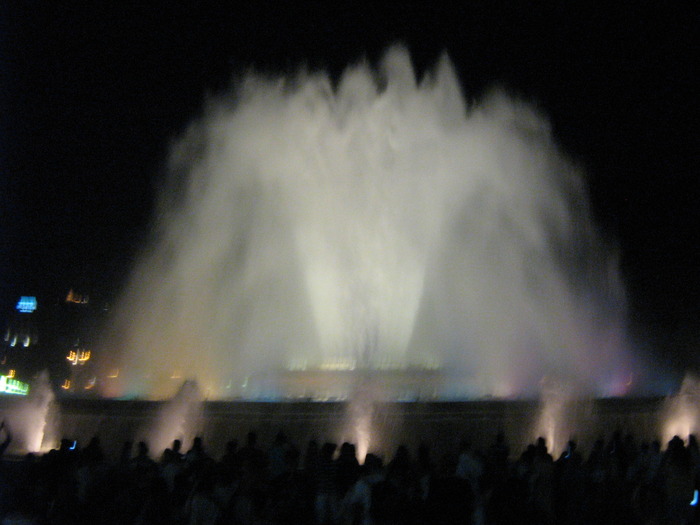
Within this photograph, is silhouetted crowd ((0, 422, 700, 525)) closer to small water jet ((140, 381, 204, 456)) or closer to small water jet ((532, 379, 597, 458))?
small water jet ((532, 379, 597, 458))


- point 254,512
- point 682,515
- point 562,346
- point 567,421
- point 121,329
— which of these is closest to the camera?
point 254,512

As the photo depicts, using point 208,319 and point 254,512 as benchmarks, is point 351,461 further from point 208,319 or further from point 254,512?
point 208,319

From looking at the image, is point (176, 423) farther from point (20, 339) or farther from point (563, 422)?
point (20, 339)

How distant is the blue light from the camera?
75.6m

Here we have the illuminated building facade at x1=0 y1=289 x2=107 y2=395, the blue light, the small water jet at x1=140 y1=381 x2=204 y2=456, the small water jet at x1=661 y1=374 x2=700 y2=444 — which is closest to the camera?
the small water jet at x1=661 y1=374 x2=700 y2=444

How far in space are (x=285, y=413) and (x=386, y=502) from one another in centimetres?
1011

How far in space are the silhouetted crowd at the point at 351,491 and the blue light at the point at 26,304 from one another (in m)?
72.1

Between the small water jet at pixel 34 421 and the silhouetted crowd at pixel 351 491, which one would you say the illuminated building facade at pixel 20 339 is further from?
the silhouetted crowd at pixel 351 491

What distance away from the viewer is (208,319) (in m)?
28.7

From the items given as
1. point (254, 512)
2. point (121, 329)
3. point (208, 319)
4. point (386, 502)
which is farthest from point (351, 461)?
point (121, 329)

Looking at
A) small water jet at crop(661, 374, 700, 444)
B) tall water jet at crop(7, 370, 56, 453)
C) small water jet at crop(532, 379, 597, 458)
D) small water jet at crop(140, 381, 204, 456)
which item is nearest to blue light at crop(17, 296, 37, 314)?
tall water jet at crop(7, 370, 56, 453)

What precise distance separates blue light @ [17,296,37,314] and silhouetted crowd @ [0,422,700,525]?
7215 centimetres

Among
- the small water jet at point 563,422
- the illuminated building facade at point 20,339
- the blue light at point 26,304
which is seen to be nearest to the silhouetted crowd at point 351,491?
the small water jet at point 563,422

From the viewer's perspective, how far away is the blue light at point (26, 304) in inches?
2975
